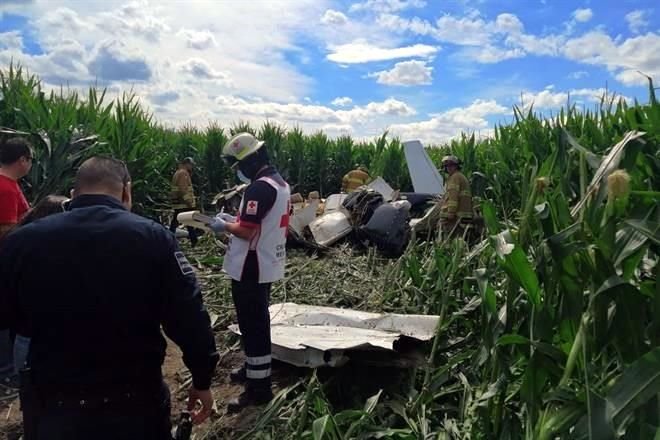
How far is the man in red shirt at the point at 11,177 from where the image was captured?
164 inches

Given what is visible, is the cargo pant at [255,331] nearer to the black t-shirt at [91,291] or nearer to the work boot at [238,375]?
the work boot at [238,375]

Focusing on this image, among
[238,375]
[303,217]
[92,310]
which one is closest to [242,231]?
[238,375]

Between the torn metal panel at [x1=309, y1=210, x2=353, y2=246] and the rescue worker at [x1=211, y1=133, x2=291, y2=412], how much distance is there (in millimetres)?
4352

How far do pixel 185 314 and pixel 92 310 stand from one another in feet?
1.06

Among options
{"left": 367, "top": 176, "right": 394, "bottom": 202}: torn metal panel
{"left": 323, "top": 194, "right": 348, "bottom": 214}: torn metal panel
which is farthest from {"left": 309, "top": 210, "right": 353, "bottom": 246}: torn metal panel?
{"left": 367, "top": 176, "right": 394, "bottom": 202}: torn metal panel

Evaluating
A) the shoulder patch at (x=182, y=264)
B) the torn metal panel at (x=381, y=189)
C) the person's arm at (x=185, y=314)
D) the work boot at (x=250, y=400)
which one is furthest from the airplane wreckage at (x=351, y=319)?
the shoulder patch at (x=182, y=264)

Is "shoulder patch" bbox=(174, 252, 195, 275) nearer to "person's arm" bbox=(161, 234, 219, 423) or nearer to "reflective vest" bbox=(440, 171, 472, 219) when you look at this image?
"person's arm" bbox=(161, 234, 219, 423)

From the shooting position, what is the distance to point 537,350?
190 centimetres

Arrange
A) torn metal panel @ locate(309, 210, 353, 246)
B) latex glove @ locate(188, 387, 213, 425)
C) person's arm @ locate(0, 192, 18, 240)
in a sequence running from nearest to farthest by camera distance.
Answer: latex glove @ locate(188, 387, 213, 425), person's arm @ locate(0, 192, 18, 240), torn metal panel @ locate(309, 210, 353, 246)

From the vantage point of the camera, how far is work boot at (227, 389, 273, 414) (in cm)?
382

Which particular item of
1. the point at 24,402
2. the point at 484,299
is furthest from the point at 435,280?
the point at 24,402

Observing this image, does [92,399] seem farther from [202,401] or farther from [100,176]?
[100,176]

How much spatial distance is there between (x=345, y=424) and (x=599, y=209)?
1.86 metres

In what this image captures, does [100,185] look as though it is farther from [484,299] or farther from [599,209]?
[599,209]
